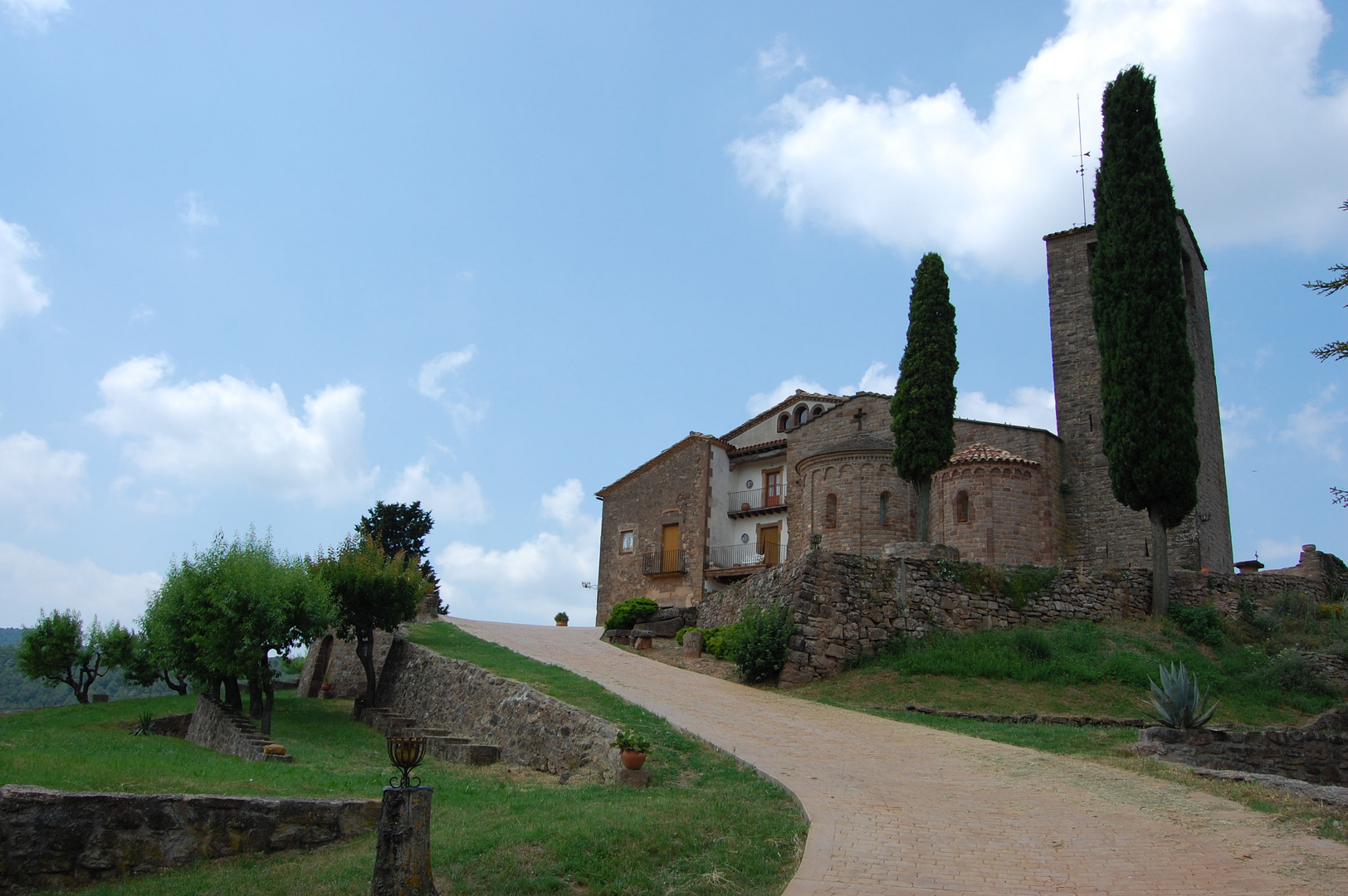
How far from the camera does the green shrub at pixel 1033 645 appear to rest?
60.7ft

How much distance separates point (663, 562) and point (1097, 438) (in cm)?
1654

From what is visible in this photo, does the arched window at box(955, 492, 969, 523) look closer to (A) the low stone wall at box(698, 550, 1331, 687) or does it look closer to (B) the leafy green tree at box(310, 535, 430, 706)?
(A) the low stone wall at box(698, 550, 1331, 687)

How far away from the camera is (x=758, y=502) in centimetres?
3631

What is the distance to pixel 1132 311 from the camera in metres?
22.6

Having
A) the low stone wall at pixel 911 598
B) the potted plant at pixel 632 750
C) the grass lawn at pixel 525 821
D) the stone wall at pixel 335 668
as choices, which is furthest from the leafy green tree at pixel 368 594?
the potted plant at pixel 632 750

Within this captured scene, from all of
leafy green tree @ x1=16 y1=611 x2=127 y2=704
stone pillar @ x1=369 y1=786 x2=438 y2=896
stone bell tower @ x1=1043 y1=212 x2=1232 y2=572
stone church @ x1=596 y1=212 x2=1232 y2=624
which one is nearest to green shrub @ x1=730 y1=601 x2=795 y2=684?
stone church @ x1=596 y1=212 x2=1232 y2=624

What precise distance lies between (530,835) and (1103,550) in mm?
24345

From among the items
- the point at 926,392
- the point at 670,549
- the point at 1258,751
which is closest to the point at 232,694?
the point at 926,392

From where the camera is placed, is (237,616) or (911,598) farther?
(911,598)

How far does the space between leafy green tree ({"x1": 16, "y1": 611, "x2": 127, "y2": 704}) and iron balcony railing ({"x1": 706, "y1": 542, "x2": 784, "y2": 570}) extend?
66.9ft

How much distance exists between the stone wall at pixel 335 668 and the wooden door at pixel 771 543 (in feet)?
49.0

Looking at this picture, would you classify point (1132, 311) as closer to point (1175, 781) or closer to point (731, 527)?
point (1175, 781)

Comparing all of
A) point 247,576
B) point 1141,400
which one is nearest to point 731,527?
point 1141,400

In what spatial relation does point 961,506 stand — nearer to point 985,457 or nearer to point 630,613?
point 985,457
